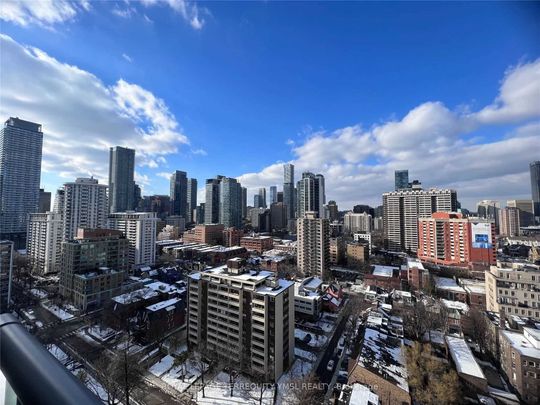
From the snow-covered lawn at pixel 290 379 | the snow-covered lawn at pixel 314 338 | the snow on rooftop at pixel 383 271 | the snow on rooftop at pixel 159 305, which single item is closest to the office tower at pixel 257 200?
the snow on rooftop at pixel 383 271

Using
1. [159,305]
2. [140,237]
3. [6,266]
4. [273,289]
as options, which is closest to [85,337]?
[159,305]

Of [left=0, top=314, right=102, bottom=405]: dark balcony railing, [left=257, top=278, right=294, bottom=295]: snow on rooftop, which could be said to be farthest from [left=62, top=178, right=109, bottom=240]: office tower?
[left=0, top=314, right=102, bottom=405]: dark balcony railing

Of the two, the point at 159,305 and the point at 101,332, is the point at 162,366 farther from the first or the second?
the point at 101,332

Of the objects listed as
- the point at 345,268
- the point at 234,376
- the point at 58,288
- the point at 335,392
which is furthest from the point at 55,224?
the point at 345,268

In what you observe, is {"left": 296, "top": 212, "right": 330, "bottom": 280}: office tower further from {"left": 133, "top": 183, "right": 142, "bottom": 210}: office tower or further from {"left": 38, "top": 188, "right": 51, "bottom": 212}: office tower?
{"left": 133, "top": 183, "right": 142, "bottom": 210}: office tower

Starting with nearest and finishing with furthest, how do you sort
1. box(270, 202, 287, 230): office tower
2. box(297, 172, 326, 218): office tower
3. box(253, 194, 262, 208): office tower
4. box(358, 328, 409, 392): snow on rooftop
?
box(358, 328, 409, 392): snow on rooftop, box(297, 172, 326, 218): office tower, box(270, 202, 287, 230): office tower, box(253, 194, 262, 208): office tower

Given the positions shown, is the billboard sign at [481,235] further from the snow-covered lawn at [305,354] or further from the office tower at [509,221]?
the office tower at [509,221]

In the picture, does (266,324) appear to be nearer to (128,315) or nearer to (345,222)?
(128,315)
